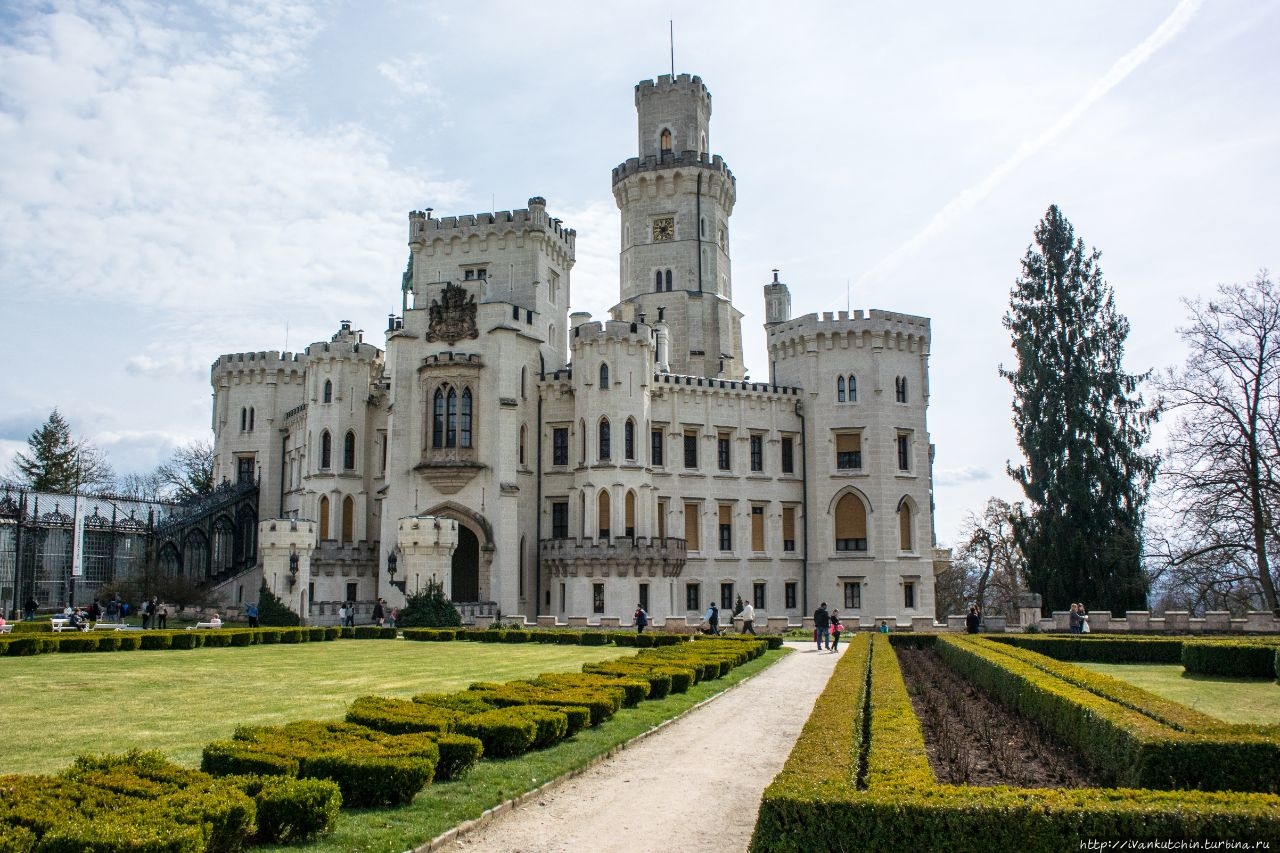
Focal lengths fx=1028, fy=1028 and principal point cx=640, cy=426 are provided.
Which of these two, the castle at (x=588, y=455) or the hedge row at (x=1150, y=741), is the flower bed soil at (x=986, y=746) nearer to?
the hedge row at (x=1150, y=741)

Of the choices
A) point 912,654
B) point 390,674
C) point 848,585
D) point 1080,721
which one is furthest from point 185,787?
point 848,585

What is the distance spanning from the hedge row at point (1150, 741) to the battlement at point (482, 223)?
40.9 m

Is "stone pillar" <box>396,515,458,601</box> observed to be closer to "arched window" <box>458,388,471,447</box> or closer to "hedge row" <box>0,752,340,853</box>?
"arched window" <box>458,388,471,447</box>

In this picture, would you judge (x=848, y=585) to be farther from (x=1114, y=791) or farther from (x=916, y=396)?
(x=1114, y=791)

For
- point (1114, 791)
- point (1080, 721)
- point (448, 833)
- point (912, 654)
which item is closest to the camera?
point (1114, 791)

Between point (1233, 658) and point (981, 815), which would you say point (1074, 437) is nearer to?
point (1233, 658)

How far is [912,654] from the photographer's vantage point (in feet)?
100

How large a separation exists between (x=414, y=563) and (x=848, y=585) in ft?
70.9

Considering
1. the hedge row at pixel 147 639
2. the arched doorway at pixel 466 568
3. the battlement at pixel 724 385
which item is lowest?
the hedge row at pixel 147 639

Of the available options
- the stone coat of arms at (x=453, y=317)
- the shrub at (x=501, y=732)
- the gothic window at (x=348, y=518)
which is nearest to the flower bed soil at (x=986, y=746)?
the shrub at (x=501, y=732)

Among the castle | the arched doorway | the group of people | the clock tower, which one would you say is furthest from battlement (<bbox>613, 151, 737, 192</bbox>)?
the group of people

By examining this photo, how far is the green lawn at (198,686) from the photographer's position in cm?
1357

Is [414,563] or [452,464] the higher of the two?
[452,464]

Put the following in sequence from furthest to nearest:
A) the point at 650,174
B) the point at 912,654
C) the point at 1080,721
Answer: the point at 650,174
the point at 912,654
the point at 1080,721
